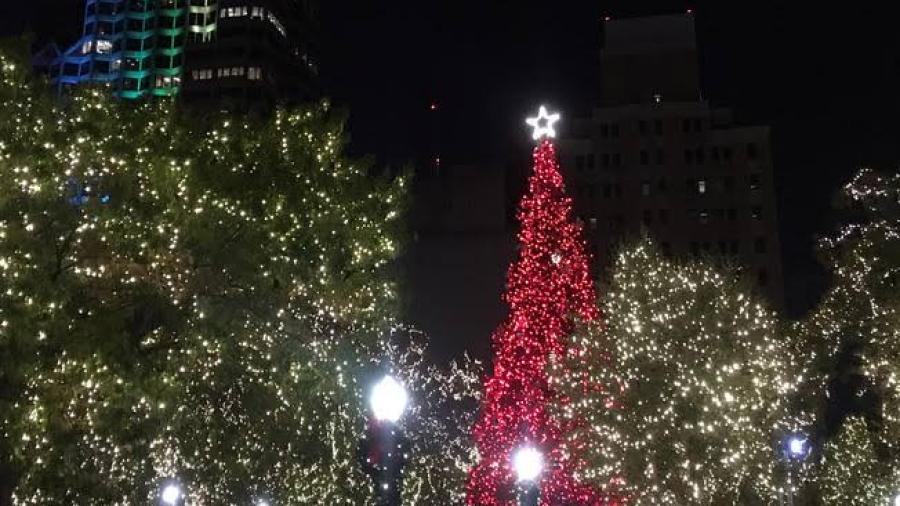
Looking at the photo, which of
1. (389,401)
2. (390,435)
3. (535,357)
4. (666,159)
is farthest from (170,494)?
(666,159)

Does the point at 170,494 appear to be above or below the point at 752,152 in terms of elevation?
below

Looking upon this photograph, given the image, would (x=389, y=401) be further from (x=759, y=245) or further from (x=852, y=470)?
(x=759, y=245)

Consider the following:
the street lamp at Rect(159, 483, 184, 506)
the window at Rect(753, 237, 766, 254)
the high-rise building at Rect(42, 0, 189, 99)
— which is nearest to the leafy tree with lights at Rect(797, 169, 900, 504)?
the street lamp at Rect(159, 483, 184, 506)

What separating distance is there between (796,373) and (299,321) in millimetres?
15044

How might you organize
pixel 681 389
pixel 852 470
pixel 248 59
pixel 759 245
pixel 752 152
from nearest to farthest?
pixel 681 389 → pixel 852 470 → pixel 759 245 → pixel 752 152 → pixel 248 59

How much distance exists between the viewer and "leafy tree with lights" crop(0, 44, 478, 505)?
10977 millimetres

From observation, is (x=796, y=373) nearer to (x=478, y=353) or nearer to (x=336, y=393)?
(x=336, y=393)

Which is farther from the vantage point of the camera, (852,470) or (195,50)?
(195,50)

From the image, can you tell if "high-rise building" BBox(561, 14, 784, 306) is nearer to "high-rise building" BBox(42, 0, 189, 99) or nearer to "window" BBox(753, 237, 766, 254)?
"window" BBox(753, 237, 766, 254)

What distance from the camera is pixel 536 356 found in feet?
80.8

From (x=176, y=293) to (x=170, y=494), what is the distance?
8676mm

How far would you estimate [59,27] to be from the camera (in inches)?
4136

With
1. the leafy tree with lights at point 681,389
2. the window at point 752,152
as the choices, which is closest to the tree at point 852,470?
the leafy tree with lights at point 681,389

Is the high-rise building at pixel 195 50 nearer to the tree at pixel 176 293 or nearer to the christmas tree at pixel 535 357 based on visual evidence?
the christmas tree at pixel 535 357
